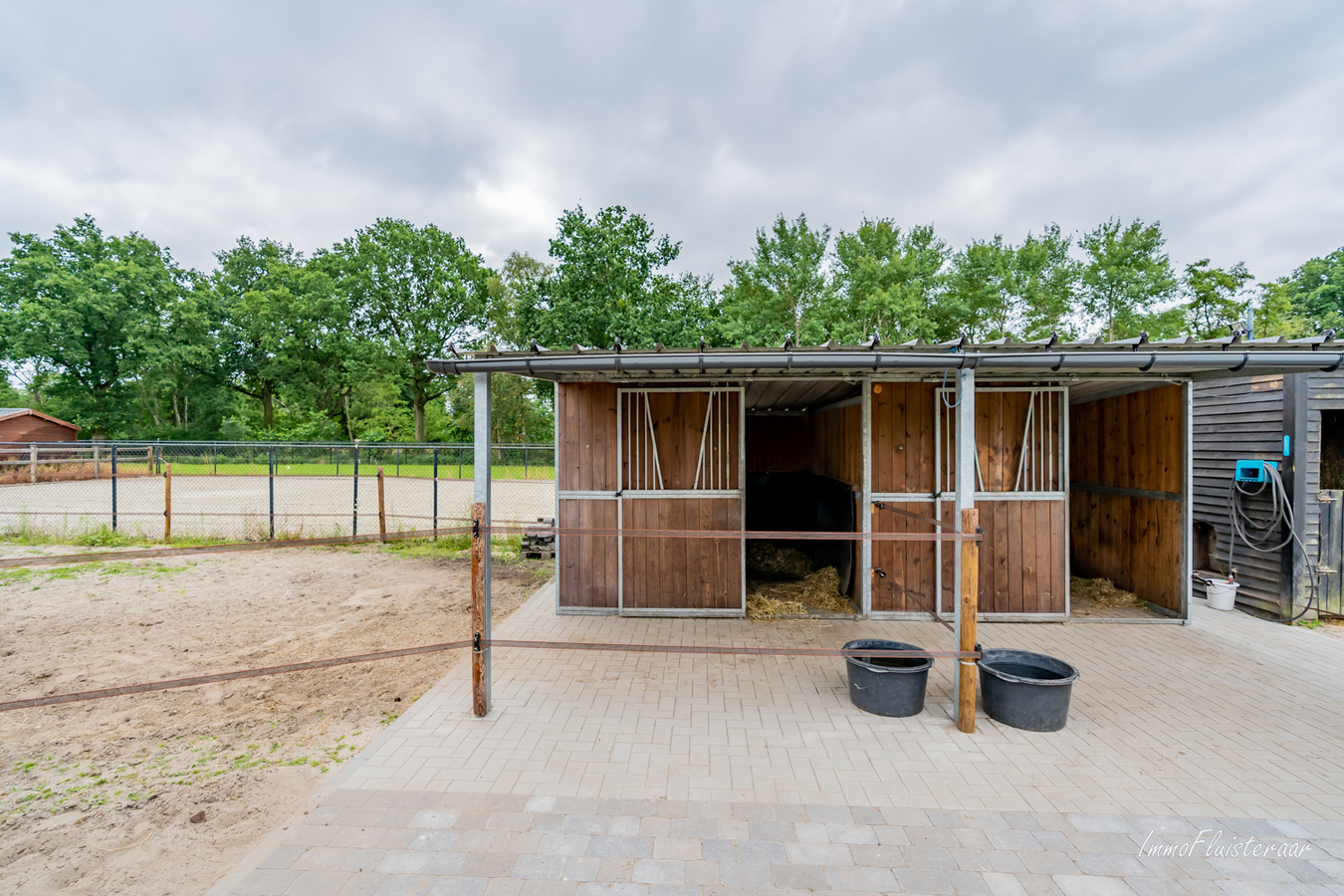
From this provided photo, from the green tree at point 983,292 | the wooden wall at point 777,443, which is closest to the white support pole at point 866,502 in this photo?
the wooden wall at point 777,443

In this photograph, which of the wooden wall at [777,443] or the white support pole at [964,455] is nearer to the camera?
the white support pole at [964,455]

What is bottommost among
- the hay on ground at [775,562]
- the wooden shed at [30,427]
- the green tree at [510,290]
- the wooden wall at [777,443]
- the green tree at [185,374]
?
the hay on ground at [775,562]

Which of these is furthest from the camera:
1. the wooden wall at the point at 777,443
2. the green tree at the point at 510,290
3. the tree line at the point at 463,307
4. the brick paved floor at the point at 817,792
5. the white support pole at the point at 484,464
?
the green tree at the point at 510,290

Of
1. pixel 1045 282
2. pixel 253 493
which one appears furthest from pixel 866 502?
pixel 1045 282

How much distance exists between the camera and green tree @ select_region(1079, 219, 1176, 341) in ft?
69.8

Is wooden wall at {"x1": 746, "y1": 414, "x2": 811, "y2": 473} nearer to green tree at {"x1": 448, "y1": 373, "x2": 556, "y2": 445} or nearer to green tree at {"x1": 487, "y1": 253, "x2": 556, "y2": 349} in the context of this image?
green tree at {"x1": 487, "y1": 253, "x2": 556, "y2": 349}

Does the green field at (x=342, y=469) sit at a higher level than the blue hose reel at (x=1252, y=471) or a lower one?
lower

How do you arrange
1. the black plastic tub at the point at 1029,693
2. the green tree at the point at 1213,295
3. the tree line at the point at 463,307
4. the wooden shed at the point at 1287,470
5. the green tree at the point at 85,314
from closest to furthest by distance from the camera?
the black plastic tub at the point at 1029,693, the wooden shed at the point at 1287,470, the green tree at the point at 1213,295, the tree line at the point at 463,307, the green tree at the point at 85,314

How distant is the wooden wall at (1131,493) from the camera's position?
4949mm

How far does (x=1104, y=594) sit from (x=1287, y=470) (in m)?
1.92

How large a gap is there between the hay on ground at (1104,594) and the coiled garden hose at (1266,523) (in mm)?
1075

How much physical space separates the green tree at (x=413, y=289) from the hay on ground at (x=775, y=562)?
90.9 feet

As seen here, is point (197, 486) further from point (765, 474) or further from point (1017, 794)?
point (1017, 794)

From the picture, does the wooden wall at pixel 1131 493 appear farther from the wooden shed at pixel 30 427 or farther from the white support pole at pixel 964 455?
the wooden shed at pixel 30 427
